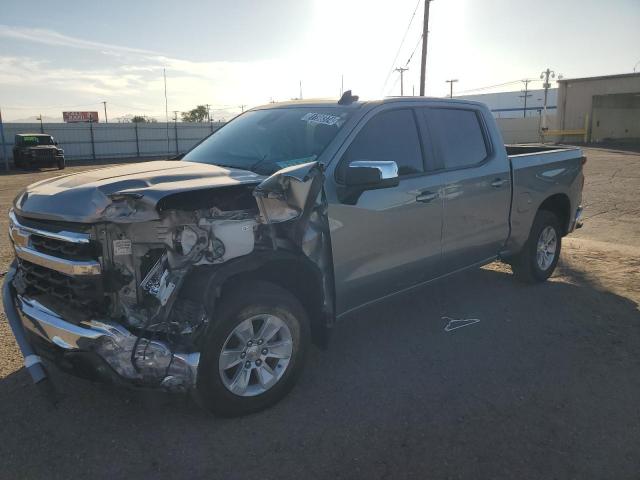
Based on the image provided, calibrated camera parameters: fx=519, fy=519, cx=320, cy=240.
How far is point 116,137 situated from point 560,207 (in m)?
34.7

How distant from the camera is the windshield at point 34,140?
2650cm

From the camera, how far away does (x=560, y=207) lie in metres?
6.21

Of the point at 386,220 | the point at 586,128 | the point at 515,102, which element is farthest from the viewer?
the point at 515,102

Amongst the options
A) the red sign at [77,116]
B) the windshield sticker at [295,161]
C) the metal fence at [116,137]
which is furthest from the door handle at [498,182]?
the red sign at [77,116]

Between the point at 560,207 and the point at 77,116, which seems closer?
the point at 560,207

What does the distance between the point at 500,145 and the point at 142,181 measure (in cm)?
368

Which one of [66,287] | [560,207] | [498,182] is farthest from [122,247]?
[560,207]

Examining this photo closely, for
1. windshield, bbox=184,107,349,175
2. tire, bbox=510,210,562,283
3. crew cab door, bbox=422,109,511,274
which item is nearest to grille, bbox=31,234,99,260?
windshield, bbox=184,107,349,175

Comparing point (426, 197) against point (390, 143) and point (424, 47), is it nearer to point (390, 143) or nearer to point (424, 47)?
point (390, 143)

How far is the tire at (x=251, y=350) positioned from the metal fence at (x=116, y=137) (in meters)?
29.4

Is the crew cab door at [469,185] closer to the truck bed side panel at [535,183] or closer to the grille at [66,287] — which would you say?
the truck bed side panel at [535,183]

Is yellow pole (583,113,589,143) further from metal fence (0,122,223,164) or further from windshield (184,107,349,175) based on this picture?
windshield (184,107,349,175)

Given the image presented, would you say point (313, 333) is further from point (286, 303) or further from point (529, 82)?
point (529, 82)

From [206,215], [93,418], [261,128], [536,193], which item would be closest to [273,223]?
[206,215]
